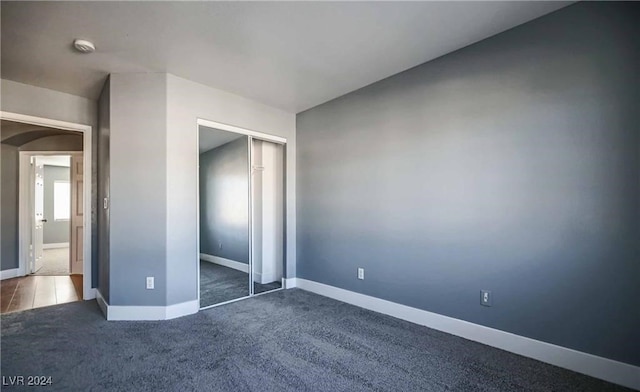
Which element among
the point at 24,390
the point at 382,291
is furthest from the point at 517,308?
the point at 24,390

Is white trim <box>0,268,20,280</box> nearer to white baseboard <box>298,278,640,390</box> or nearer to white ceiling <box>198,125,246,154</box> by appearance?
white ceiling <box>198,125,246,154</box>

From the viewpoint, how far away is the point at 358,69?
304cm

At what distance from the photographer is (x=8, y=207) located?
15.5 feet

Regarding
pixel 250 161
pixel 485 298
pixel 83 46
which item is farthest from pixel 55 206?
pixel 485 298

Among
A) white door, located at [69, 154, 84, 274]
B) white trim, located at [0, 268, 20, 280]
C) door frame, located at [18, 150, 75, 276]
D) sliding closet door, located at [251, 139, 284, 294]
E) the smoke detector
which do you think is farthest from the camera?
white door, located at [69, 154, 84, 274]

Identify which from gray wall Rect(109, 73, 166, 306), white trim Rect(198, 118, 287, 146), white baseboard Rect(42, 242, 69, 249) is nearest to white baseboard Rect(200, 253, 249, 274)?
gray wall Rect(109, 73, 166, 306)

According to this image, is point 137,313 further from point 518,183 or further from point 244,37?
point 518,183

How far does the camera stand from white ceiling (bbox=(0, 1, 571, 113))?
2094 mm

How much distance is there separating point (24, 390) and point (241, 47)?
2902 millimetres

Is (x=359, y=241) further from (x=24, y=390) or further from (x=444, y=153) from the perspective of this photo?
(x=24, y=390)

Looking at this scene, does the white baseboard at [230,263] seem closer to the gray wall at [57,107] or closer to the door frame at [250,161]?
the door frame at [250,161]

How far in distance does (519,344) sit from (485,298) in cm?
38

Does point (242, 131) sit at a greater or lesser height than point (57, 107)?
lesser

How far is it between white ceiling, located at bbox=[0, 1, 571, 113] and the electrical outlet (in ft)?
7.08
